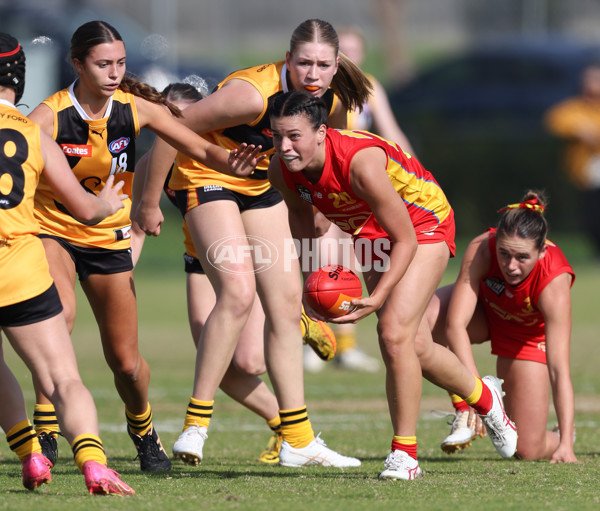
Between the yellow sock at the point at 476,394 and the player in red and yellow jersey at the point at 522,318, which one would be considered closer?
the yellow sock at the point at 476,394

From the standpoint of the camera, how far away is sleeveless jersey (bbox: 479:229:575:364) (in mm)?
6320

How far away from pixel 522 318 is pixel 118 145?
8.33ft

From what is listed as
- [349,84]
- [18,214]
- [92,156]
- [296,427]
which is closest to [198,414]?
[296,427]

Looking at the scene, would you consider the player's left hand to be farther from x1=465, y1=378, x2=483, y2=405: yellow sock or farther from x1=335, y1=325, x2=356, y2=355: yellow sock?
x1=335, y1=325, x2=356, y2=355: yellow sock

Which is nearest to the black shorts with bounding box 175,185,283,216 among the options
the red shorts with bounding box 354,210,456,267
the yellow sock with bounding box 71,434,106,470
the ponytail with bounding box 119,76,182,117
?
the ponytail with bounding box 119,76,182,117

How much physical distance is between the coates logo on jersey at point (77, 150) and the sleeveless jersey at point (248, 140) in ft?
2.29

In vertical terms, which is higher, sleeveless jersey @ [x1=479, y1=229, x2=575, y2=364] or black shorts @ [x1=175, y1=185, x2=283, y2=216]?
black shorts @ [x1=175, y1=185, x2=283, y2=216]

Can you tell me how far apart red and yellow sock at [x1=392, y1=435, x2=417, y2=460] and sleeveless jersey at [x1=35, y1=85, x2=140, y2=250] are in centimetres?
172

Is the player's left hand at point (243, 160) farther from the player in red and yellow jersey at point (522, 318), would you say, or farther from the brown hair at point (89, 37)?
the player in red and yellow jersey at point (522, 318)

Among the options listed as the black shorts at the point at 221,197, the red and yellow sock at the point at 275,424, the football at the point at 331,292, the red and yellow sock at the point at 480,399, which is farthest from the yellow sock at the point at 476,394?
the black shorts at the point at 221,197

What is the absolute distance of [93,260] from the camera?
5.82 metres

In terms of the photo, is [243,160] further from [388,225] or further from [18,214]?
[18,214]

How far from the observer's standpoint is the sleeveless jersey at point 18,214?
4.72m

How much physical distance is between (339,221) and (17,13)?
65.8 ft
